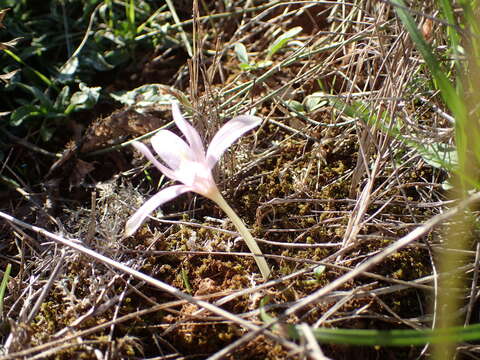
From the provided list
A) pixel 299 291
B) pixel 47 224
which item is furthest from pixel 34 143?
pixel 299 291

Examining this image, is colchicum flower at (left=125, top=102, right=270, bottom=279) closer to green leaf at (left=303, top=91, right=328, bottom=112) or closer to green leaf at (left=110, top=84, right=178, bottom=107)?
green leaf at (left=303, top=91, right=328, bottom=112)

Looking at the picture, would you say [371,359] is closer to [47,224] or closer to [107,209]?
[107,209]

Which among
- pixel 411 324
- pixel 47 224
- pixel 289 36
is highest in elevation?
pixel 289 36

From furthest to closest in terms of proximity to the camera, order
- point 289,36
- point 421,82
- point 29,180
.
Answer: point 29,180 → point 289,36 → point 421,82

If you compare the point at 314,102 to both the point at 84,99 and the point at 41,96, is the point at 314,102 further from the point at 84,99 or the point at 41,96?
the point at 41,96

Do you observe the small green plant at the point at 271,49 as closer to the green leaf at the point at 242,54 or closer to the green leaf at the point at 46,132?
the green leaf at the point at 242,54
